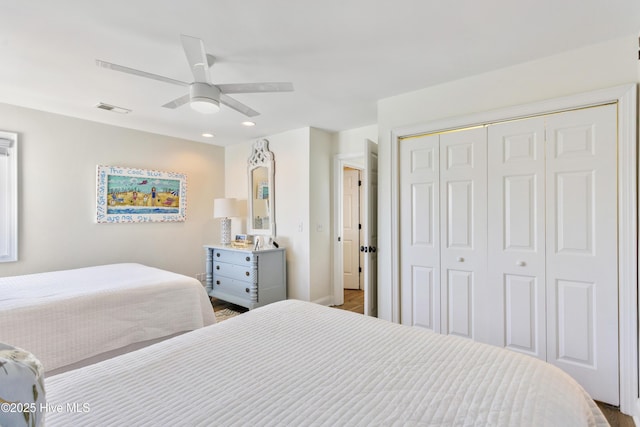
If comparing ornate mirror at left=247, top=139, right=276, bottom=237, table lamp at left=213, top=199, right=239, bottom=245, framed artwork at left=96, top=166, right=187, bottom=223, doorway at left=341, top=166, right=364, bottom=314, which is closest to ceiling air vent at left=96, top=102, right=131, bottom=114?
framed artwork at left=96, top=166, right=187, bottom=223

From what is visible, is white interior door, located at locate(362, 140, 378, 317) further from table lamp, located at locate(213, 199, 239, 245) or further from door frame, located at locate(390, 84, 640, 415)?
table lamp, located at locate(213, 199, 239, 245)

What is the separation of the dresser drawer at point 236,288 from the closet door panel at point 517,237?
2482mm

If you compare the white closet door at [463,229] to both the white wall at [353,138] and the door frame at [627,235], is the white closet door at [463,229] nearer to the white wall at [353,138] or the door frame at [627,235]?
the door frame at [627,235]

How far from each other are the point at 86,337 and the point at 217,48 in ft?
7.02

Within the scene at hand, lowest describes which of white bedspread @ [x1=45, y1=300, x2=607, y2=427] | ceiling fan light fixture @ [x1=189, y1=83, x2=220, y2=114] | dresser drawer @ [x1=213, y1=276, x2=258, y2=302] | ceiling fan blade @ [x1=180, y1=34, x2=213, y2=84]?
dresser drawer @ [x1=213, y1=276, x2=258, y2=302]

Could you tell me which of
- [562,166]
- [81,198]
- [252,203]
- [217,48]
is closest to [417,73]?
[562,166]

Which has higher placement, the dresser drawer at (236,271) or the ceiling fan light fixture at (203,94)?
the ceiling fan light fixture at (203,94)

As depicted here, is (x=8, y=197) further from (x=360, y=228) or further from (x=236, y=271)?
(x=360, y=228)

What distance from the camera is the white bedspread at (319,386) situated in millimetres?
838

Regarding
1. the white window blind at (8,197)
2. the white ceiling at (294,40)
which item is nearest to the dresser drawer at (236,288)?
the white window blind at (8,197)

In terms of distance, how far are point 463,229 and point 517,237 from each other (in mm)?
381

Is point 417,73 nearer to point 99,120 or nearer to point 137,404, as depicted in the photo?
point 137,404

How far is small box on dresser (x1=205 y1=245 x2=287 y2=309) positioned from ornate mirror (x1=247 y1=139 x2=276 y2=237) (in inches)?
21.7

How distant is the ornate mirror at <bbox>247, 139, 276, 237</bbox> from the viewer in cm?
427
